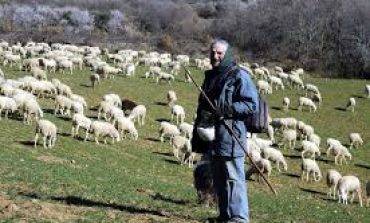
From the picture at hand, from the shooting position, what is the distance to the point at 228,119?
973cm

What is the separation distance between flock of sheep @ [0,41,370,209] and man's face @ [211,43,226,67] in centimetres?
1450

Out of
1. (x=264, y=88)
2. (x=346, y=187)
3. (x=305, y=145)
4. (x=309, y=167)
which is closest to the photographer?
(x=346, y=187)

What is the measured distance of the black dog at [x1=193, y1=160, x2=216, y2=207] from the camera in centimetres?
1427

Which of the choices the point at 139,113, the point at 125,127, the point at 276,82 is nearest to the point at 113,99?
the point at 139,113

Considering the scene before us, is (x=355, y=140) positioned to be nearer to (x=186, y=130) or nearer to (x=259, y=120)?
(x=186, y=130)

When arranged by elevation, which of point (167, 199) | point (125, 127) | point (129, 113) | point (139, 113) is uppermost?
point (139, 113)

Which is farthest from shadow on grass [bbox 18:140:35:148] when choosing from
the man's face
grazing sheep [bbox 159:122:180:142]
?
the man's face

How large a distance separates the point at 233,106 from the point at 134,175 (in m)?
11.5

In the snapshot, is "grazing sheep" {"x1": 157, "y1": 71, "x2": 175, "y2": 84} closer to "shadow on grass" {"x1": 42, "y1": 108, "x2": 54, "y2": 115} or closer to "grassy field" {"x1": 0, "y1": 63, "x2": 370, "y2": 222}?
"grassy field" {"x1": 0, "y1": 63, "x2": 370, "y2": 222}

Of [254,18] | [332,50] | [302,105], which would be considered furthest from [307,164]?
[254,18]

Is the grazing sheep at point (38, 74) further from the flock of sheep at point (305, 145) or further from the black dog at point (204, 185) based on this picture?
the black dog at point (204, 185)

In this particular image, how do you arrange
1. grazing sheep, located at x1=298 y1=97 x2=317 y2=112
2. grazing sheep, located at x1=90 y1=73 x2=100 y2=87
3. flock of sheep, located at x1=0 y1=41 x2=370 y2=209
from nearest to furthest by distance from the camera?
1. flock of sheep, located at x1=0 y1=41 x2=370 y2=209
2. grazing sheep, located at x1=90 y1=73 x2=100 y2=87
3. grazing sheep, located at x1=298 y1=97 x2=317 y2=112

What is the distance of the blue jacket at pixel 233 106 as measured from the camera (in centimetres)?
962

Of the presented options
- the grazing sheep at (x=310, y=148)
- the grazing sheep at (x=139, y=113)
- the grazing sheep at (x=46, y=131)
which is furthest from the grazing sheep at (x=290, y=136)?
the grazing sheep at (x=46, y=131)
